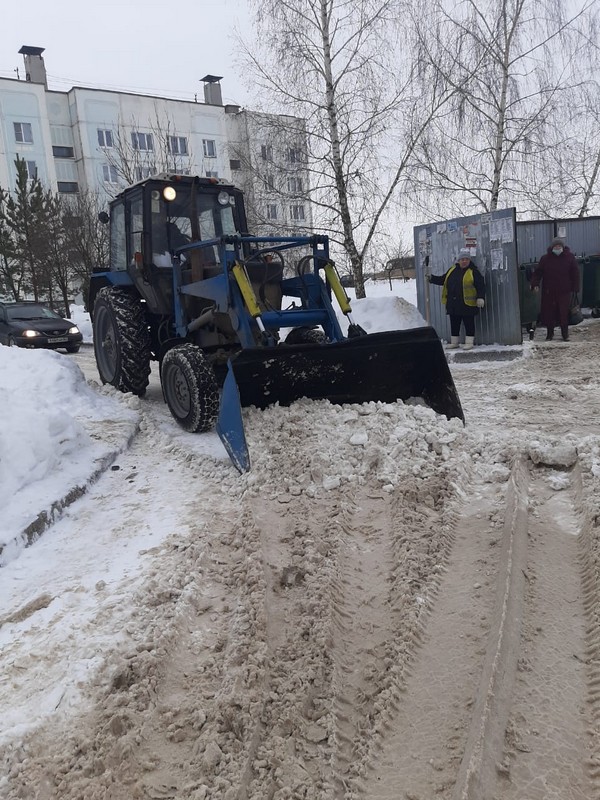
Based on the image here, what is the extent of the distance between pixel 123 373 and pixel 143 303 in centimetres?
91

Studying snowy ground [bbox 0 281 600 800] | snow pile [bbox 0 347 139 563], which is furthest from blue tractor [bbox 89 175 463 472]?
snow pile [bbox 0 347 139 563]

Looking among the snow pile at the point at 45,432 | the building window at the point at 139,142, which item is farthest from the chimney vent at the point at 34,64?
the snow pile at the point at 45,432

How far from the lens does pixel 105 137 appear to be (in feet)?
128

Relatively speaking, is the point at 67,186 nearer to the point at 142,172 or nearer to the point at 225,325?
the point at 142,172

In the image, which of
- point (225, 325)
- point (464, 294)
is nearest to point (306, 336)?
point (225, 325)

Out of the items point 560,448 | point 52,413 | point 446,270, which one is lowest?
point 560,448

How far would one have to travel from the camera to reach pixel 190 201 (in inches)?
269

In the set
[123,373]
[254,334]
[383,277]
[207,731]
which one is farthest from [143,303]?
[383,277]

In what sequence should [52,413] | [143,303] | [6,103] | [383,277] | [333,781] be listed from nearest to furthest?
[333,781], [52,413], [143,303], [6,103], [383,277]

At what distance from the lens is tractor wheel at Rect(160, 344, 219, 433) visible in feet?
18.7

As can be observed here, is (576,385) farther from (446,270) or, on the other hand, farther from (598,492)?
(446,270)

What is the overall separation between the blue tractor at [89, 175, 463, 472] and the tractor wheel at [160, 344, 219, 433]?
0.4 inches

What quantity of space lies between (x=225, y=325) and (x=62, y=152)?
39334mm

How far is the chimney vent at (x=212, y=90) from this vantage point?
42.4m
